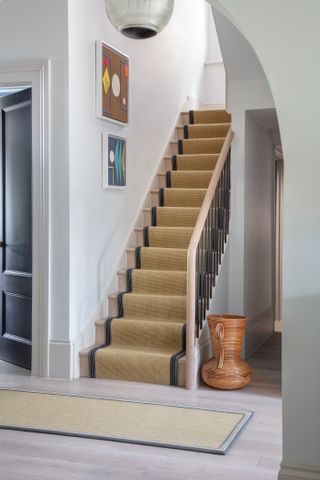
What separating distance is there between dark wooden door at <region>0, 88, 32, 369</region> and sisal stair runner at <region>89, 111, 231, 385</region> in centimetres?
69

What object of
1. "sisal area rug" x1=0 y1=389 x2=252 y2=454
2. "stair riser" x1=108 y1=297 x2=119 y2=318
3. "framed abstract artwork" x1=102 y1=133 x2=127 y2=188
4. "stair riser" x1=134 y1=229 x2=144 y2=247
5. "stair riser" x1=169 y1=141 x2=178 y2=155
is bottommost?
"sisal area rug" x1=0 y1=389 x2=252 y2=454

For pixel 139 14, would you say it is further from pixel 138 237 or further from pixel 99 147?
pixel 138 237

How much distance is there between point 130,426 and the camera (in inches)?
149

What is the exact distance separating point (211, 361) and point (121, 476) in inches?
73.0

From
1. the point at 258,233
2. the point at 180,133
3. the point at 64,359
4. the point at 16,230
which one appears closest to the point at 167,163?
the point at 180,133

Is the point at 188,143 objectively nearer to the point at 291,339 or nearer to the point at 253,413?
the point at 253,413

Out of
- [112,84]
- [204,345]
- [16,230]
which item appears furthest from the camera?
[112,84]

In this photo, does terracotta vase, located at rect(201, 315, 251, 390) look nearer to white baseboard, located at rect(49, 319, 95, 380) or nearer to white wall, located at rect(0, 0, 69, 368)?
white baseboard, located at rect(49, 319, 95, 380)

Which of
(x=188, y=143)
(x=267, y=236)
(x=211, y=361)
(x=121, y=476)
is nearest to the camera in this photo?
(x=121, y=476)

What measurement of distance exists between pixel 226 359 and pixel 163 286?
3.68 ft

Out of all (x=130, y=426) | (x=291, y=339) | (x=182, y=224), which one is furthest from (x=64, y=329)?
(x=291, y=339)

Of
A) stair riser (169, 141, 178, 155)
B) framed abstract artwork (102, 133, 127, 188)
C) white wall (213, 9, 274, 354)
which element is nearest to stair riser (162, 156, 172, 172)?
stair riser (169, 141, 178, 155)

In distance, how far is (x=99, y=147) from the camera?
216 inches

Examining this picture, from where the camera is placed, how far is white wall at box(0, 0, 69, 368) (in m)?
4.93
